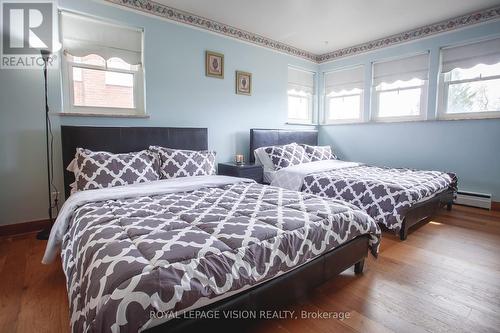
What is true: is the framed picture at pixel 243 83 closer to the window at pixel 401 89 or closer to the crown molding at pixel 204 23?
the crown molding at pixel 204 23

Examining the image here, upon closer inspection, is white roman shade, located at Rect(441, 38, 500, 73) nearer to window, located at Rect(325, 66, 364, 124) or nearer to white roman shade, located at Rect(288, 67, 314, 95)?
window, located at Rect(325, 66, 364, 124)

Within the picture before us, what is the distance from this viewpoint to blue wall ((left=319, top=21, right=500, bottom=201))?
342 cm

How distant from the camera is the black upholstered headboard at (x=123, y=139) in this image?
103 inches

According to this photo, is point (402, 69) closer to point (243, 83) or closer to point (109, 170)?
point (243, 83)

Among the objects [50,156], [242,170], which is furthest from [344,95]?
[50,156]

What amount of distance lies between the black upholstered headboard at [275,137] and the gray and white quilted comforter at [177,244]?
1.93 metres

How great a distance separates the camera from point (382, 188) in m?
2.68

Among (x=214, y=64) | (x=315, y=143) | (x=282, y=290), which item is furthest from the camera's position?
(x=315, y=143)

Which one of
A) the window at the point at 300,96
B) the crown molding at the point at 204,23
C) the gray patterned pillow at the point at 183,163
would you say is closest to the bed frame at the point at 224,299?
the gray patterned pillow at the point at 183,163

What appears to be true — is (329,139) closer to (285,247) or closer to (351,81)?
(351,81)

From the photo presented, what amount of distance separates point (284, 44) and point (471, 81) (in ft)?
8.58

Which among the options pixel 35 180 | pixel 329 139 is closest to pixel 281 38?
pixel 329 139

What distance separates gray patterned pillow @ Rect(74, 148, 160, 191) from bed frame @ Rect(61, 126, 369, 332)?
305 millimetres
